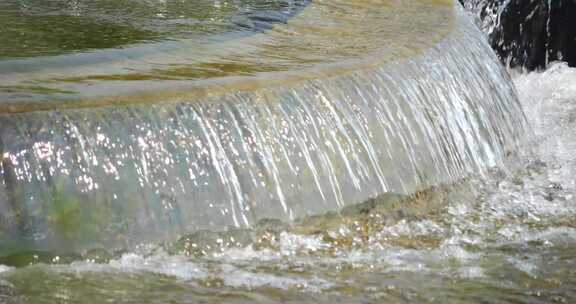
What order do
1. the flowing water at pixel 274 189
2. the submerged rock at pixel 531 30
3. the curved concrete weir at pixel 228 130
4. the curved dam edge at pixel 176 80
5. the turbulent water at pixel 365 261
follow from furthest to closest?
1. the submerged rock at pixel 531 30
2. the curved dam edge at pixel 176 80
3. the curved concrete weir at pixel 228 130
4. the flowing water at pixel 274 189
5. the turbulent water at pixel 365 261

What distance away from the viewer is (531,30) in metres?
10.1

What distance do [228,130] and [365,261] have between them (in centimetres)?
87

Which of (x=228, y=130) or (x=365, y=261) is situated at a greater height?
(x=228, y=130)

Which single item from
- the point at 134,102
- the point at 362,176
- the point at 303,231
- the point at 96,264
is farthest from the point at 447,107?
Result: the point at 96,264

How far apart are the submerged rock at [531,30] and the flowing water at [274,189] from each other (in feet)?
11.0

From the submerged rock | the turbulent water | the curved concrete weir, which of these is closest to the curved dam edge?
the curved concrete weir

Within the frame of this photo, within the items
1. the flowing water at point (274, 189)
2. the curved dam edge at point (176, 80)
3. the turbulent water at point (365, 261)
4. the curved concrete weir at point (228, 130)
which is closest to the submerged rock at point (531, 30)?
the curved dam edge at point (176, 80)

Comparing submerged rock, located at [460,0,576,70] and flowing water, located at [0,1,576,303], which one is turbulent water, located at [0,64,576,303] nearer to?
flowing water, located at [0,1,576,303]

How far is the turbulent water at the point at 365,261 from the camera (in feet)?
14.5

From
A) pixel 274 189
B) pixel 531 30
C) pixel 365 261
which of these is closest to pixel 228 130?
pixel 274 189

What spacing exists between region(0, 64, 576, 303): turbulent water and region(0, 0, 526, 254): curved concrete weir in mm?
96

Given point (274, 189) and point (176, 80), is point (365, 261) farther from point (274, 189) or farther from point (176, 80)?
point (176, 80)

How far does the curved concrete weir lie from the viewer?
469cm

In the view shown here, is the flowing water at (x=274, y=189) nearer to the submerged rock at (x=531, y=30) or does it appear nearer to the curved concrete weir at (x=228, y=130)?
the curved concrete weir at (x=228, y=130)
